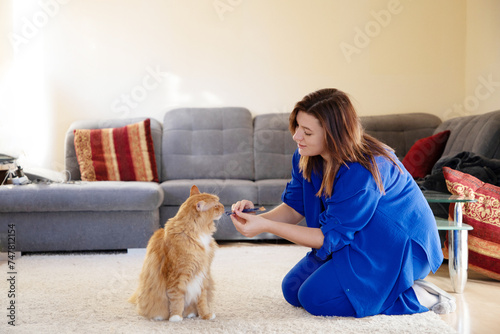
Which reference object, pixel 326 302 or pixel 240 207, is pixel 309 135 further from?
pixel 326 302

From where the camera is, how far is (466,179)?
264cm

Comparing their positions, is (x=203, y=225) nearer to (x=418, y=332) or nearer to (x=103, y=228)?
(x=418, y=332)

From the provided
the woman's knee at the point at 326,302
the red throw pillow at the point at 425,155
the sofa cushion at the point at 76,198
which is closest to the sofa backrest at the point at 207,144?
the sofa cushion at the point at 76,198

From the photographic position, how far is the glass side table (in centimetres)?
232

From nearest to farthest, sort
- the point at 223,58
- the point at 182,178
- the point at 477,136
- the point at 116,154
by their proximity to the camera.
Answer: the point at 477,136, the point at 116,154, the point at 182,178, the point at 223,58

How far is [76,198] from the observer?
3.17 m

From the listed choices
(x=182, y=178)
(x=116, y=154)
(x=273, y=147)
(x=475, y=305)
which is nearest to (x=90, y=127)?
(x=116, y=154)

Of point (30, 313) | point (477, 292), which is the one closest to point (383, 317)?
point (477, 292)

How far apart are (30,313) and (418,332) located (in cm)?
155

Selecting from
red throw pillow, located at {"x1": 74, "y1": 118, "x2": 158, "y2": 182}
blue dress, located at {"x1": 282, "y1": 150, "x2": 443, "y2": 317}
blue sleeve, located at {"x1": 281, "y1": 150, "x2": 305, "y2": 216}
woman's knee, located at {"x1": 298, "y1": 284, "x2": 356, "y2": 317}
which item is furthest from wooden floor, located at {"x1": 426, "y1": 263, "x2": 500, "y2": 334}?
red throw pillow, located at {"x1": 74, "y1": 118, "x2": 158, "y2": 182}

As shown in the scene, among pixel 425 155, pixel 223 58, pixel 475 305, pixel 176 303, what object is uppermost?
pixel 223 58

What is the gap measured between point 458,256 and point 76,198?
2.34 metres

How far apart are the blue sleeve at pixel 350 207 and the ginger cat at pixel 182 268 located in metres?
0.45

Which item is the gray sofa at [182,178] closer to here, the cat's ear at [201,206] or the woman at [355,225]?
the cat's ear at [201,206]
